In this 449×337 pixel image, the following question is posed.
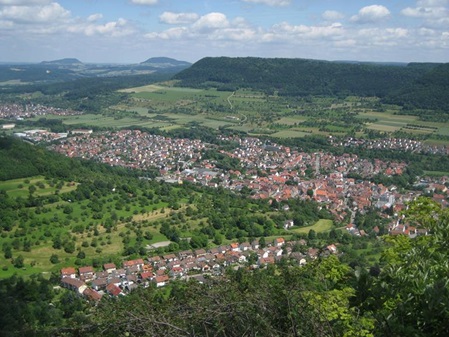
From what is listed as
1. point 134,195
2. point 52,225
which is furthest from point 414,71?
point 52,225

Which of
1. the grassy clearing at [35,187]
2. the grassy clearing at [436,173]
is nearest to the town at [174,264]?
the grassy clearing at [35,187]

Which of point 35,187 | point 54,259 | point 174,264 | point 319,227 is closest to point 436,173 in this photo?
point 319,227

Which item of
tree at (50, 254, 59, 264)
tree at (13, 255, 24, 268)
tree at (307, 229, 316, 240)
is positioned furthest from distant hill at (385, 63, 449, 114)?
tree at (13, 255, 24, 268)

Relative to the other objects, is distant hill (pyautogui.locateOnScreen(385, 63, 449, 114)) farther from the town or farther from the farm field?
the town

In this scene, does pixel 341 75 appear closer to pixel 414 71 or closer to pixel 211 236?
pixel 414 71

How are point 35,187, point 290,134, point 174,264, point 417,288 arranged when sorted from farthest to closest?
point 290,134, point 35,187, point 174,264, point 417,288

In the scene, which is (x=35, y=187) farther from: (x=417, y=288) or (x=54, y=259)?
(x=417, y=288)

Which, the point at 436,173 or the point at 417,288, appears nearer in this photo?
the point at 417,288

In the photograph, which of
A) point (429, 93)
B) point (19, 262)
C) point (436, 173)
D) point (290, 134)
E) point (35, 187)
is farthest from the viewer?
point (429, 93)
